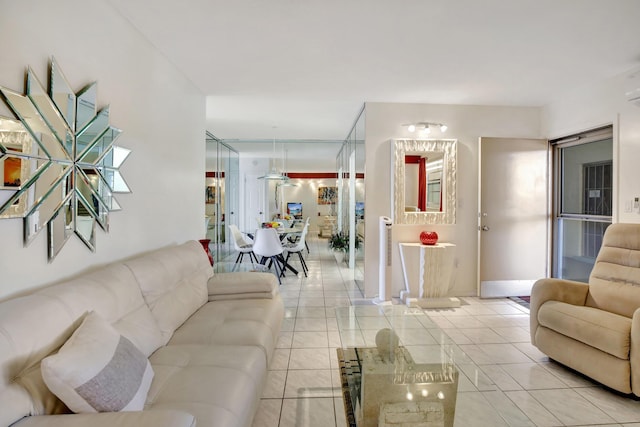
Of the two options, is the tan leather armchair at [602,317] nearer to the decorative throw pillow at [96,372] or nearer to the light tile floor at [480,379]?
the light tile floor at [480,379]

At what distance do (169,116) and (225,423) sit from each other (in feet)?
8.77

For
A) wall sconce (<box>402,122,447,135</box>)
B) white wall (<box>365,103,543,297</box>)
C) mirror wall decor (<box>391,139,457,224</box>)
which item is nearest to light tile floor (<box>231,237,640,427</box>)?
white wall (<box>365,103,543,297</box>)

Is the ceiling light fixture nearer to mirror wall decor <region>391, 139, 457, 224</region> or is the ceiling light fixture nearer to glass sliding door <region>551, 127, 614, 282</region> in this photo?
mirror wall decor <region>391, 139, 457, 224</region>

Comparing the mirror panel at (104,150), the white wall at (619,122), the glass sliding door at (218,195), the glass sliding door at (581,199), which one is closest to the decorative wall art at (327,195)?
the glass sliding door at (218,195)

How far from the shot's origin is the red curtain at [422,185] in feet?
14.1

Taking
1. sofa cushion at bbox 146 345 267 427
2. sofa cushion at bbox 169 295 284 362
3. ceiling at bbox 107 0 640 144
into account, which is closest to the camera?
sofa cushion at bbox 146 345 267 427

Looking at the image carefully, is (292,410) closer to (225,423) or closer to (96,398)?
(225,423)

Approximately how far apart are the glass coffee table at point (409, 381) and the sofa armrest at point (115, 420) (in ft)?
2.63

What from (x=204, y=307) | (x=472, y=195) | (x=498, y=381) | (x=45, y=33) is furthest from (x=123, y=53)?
(x=472, y=195)

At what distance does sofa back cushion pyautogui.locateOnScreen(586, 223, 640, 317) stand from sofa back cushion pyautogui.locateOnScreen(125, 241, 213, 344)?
9.96ft

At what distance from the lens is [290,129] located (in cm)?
598

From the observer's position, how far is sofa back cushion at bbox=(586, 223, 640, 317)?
2.37m

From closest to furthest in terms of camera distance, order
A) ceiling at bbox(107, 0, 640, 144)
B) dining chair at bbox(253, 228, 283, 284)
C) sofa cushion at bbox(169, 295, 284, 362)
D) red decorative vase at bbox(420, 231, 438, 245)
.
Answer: sofa cushion at bbox(169, 295, 284, 362), ceiling at bbox(107, 0, 640, 144), red decorative vase at bbox(420, 231, 438, 245), dining chair at bbox(253, 228, 283, 284)

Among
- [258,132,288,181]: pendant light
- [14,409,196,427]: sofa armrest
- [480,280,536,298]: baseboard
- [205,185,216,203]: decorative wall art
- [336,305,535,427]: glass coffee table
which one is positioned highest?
[258,132,288,181]: pendant light
